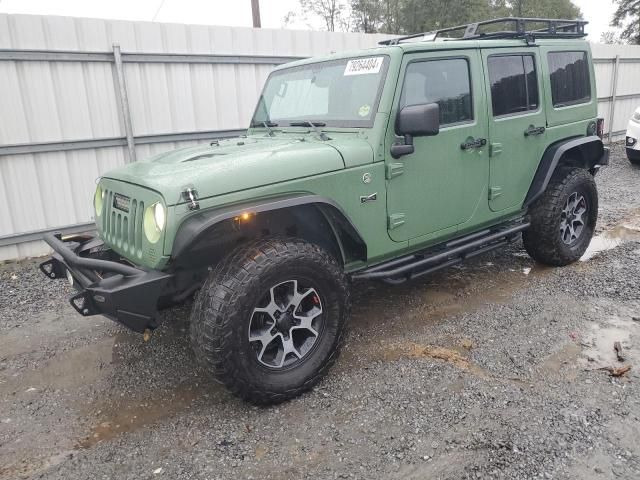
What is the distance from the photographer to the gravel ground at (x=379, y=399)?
2.52 metres

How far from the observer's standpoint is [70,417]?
9.93 ft

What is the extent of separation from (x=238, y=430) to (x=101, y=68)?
5255 mm

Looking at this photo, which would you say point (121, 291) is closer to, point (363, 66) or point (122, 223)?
point (122, 223)

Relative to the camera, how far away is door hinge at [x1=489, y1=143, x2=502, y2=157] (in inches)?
162

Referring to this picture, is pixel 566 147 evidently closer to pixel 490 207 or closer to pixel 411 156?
pixel 490 207

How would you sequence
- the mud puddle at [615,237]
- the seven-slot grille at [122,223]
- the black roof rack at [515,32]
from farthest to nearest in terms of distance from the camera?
the mud puddle at [615,237], the black roof rack at [515,32], the seven-slot grille at [122,223]

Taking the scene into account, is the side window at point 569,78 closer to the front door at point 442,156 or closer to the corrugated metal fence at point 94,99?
the front door at point 442,156

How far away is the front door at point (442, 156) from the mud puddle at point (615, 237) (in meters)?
2.19

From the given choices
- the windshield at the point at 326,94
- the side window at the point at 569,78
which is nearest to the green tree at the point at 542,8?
the side window at the point at 569,78

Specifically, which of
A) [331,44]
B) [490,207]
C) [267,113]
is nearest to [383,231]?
[490,207]

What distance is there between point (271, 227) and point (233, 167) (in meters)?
0.51

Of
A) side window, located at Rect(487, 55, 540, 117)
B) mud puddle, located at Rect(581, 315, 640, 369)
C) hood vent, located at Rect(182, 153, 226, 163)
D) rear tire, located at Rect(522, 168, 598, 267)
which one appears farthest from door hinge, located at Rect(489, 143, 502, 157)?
hood vent, located at Rect(182, 153, 226, 163)

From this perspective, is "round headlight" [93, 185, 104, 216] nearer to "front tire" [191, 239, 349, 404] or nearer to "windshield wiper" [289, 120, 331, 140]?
"front tire" [191, 239, 349, 404]

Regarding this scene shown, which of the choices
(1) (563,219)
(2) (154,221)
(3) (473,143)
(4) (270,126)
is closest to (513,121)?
(3) (473,143)
